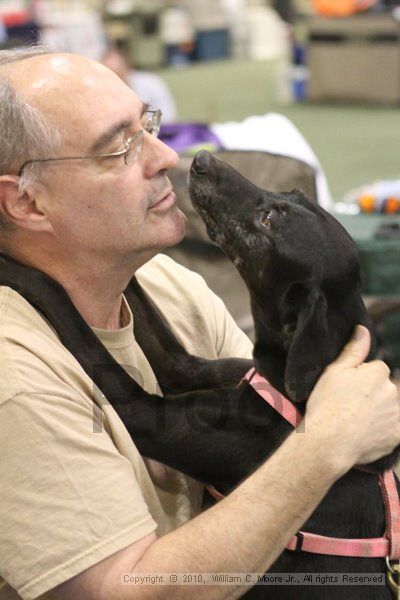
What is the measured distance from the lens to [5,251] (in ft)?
5.11

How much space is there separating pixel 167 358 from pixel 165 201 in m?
0.32

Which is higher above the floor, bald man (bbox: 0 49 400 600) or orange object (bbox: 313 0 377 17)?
bald man (bbox: 0 49 400 600)

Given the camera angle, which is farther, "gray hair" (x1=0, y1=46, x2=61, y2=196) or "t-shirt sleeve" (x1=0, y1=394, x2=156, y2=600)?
"gray hair" (x1=0, y1=46, x2=61, y2=196)

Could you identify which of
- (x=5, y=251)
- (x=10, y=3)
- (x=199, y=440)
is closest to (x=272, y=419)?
(x=199, y=440)

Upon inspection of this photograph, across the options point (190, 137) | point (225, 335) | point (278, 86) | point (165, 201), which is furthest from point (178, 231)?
point (278, 86)

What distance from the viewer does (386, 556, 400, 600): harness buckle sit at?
1.50 m

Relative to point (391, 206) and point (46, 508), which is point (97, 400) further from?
point (391, 206)

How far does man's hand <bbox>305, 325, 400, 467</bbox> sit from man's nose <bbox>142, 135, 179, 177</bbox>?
423 millimetres

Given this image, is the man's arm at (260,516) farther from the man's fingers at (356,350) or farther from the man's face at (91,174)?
the man's face at (91,174)

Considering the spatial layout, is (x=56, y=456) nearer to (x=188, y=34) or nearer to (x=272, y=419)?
(x=272, y=419)

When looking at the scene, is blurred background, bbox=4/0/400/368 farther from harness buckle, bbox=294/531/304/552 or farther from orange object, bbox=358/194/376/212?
harness buckle, bbox=294/531/304/552

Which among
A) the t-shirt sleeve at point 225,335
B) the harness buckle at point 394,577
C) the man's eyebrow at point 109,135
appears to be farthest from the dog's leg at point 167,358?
the harness buckle at point 394,577

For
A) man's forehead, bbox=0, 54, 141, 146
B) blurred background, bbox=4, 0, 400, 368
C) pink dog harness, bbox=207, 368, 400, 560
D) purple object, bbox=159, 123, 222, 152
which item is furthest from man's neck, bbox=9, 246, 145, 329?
purple object, bbox=159, 123, 222, 152

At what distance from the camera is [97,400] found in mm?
1453
